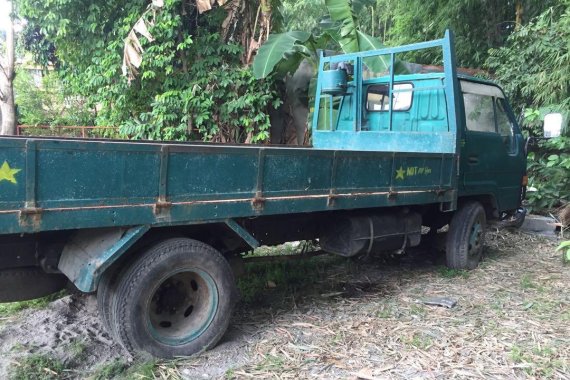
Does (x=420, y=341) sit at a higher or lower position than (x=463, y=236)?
lower

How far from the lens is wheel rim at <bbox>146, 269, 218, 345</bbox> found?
3285mm

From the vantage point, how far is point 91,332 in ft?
11.4

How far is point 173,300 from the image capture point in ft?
11.1

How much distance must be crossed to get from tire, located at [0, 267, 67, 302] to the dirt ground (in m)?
0.29

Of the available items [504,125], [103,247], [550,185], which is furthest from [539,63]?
[103,247]

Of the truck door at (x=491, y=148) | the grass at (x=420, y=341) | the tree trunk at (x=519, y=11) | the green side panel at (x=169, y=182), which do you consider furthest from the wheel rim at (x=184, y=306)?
the tree trunk at (x=519, y=11)

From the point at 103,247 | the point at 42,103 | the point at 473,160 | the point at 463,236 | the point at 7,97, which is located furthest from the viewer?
the point at 42,103

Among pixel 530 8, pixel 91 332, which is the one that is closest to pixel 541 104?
pixel 530 8

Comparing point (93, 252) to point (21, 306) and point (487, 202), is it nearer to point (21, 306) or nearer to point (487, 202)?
point (21, 306)

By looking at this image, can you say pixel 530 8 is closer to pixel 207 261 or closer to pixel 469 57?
pixel 469 57

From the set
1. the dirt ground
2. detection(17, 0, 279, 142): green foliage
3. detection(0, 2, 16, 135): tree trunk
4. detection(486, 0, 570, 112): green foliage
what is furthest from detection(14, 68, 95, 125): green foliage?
the dirt ground

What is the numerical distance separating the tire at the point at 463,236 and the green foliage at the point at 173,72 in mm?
Answer: 4008

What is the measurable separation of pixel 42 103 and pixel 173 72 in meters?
8.24

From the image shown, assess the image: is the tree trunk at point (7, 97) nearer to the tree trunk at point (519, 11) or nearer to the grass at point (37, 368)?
A: the grass at point (37, 368)
